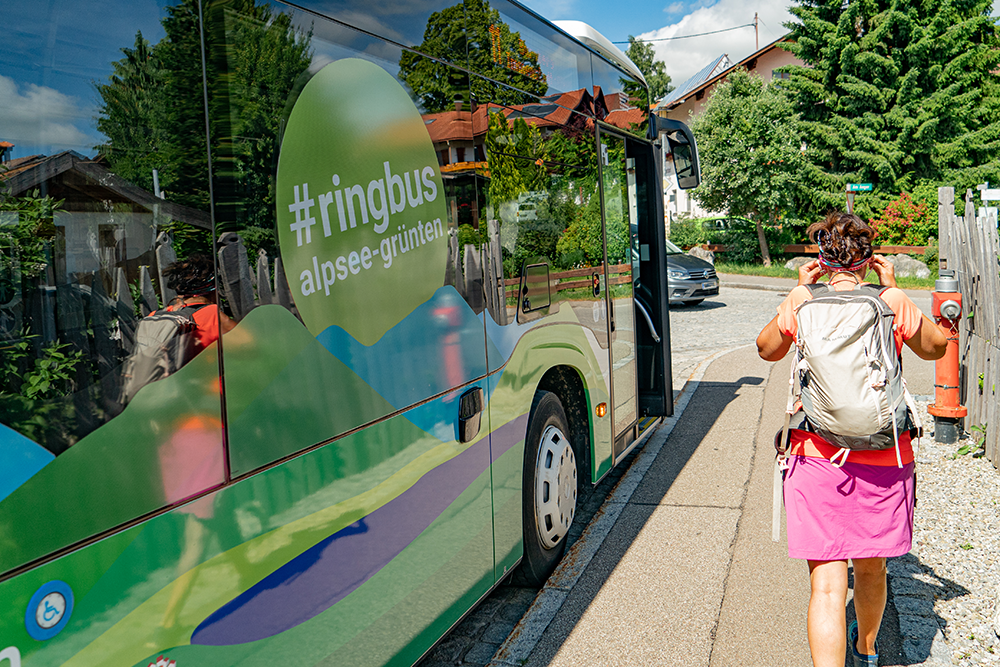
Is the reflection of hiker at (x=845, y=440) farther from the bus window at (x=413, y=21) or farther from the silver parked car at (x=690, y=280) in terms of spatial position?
the silver parked car at (x=690, y=280)

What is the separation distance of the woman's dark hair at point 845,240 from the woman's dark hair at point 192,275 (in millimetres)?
2123

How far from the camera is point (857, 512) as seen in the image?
2.91 meters

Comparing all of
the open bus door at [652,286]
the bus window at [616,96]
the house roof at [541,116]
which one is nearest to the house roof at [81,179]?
the house roof at [541,116]

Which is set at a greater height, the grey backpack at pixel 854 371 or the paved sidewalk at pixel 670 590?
the grey backpack at pixel 854 371

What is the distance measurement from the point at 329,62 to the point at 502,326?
5.16ft

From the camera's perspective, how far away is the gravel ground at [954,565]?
3.47 meters

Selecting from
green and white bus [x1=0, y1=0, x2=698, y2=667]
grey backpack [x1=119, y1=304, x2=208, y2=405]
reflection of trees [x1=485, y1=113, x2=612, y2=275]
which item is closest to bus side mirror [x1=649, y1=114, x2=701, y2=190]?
reflection of trees [x1=485, y1=113, x2=612, y2=275]

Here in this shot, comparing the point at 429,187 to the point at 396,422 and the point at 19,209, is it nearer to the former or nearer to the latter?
the point at 396,422

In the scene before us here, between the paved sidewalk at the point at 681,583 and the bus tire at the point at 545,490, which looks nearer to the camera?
the paved sidewalk at the point at 681,583

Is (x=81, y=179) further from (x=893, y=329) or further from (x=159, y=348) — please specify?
(x=893, y=329)

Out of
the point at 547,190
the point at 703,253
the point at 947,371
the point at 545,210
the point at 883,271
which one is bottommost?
the point at 703,253

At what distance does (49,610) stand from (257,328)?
2.65 ft

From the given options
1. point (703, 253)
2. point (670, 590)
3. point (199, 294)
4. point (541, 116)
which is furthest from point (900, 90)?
point (199, 294)

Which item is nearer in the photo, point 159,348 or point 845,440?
point 159,348
